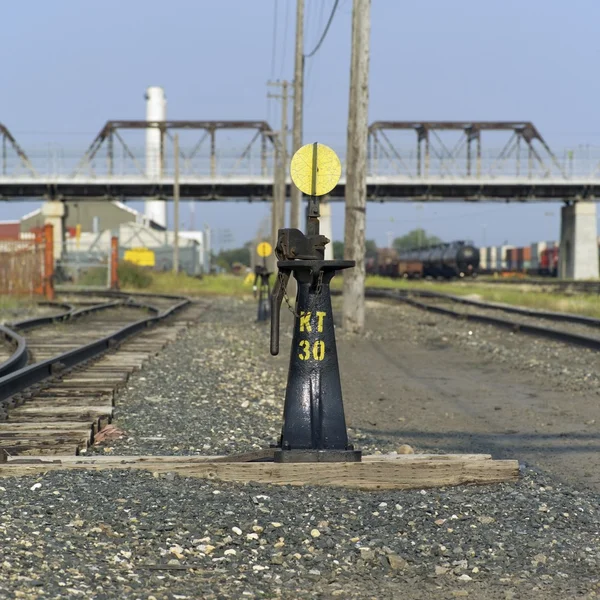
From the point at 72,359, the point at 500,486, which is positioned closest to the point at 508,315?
the point at 72,359

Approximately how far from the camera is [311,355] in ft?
18.1

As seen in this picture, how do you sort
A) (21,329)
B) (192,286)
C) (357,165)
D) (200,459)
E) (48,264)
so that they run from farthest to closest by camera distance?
(192,286)
(48,264)
(357,165)
(21,329)
(200,459)

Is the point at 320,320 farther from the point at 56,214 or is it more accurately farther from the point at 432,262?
the point at 56,214

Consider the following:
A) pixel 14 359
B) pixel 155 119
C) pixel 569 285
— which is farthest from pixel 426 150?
pixel 14 359

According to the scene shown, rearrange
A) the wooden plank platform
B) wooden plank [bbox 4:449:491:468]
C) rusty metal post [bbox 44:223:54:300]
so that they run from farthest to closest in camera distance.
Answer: rusty metal post [bbox 44:223:54:300] < wooden plank [bbox 4:449:491:468] < the wooden plank platform

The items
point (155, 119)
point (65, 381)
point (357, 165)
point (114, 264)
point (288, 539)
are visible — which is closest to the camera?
point (288, 539)

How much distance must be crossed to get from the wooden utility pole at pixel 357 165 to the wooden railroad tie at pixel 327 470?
13.2m

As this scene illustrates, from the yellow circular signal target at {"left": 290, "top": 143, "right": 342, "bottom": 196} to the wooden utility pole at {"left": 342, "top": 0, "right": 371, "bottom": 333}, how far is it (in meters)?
12.8

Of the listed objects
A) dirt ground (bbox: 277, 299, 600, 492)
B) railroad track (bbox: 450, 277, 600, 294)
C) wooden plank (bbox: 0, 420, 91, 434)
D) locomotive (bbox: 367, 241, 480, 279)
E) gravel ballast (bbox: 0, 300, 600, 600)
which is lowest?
dirt ground (bbox: 277, 299, 600, 492)

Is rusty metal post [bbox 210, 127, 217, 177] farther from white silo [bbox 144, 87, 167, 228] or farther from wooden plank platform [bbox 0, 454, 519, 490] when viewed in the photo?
wooden plank platform [bbox 0, 454, 519, 490]

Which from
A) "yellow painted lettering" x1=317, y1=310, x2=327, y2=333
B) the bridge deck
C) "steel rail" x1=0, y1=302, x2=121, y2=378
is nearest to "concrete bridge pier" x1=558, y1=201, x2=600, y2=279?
A: the bridge deck

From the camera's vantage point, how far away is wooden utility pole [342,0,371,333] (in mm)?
18547

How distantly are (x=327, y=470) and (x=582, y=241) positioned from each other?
224 feet

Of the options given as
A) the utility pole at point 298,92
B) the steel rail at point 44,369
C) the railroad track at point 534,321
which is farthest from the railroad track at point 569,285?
the steel rail at point 44,369
